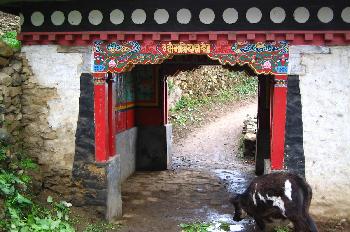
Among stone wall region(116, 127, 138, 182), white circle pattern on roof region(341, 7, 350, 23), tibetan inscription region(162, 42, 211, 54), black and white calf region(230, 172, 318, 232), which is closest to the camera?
black and white calf region(230, 172, 318, 232)

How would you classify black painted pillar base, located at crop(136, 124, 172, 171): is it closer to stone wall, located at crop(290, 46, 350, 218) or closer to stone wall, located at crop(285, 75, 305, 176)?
stone wall, located at crop(285, 75, 305, 176)

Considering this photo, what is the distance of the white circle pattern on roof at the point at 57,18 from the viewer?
286 inches

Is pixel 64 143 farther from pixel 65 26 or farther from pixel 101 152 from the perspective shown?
pixel 65 26

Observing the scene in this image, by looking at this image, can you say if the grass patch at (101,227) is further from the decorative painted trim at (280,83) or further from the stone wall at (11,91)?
the decorative painted trim at (280,83)

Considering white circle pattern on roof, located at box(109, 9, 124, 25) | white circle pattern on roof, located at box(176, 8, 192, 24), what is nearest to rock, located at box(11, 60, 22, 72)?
white circle pattern on roof, located at box(109, 9, 124, 25)

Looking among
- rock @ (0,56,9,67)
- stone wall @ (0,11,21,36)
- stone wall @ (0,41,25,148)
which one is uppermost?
stone wall @ (0,11,21,36)

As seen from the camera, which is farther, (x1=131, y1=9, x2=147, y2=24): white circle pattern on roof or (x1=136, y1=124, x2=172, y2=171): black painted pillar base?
(x1=136, y1=124, x2=172, y2=171): black painted pillar base

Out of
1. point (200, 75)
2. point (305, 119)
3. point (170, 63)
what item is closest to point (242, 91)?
point (200, 75)

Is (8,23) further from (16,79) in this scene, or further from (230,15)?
(230,15)

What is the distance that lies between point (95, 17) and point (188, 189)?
15.7ft

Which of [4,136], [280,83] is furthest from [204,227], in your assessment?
[4,136]

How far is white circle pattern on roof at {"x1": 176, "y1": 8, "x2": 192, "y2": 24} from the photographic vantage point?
7012 mm

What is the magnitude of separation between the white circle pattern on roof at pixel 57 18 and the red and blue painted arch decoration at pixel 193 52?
26.5 inches

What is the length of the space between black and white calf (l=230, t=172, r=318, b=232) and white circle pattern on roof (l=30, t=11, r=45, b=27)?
4.38 meters
